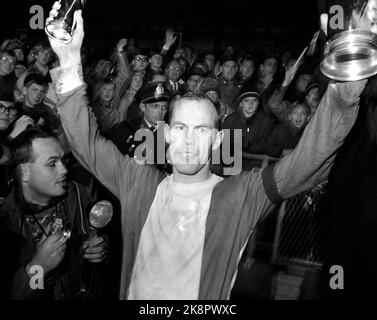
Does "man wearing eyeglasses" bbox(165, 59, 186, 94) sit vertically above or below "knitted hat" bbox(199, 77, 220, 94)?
above

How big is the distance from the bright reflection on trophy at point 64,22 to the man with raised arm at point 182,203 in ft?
0.12

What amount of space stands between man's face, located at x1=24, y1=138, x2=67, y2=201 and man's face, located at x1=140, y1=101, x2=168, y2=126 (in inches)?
70.4

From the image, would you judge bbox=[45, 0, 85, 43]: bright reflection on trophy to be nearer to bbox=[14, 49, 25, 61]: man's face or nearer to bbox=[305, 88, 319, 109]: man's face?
bbox=[305, 88, 319, 109]: man's face

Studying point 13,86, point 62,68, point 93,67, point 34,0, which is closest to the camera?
point 62,68

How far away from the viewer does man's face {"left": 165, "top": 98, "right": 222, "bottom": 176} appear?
6.37ft

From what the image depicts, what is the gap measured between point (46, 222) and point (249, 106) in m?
3.67

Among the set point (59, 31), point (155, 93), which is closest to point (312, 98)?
point (155, 93)

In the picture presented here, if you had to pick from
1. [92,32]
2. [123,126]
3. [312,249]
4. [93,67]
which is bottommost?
[312,249]

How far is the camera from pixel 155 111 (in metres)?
4.65

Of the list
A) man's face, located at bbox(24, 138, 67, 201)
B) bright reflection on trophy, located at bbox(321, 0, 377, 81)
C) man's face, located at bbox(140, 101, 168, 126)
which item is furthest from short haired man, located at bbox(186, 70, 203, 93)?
bright reflection on trophy, located at bbox(321, 0, 377, 81)
